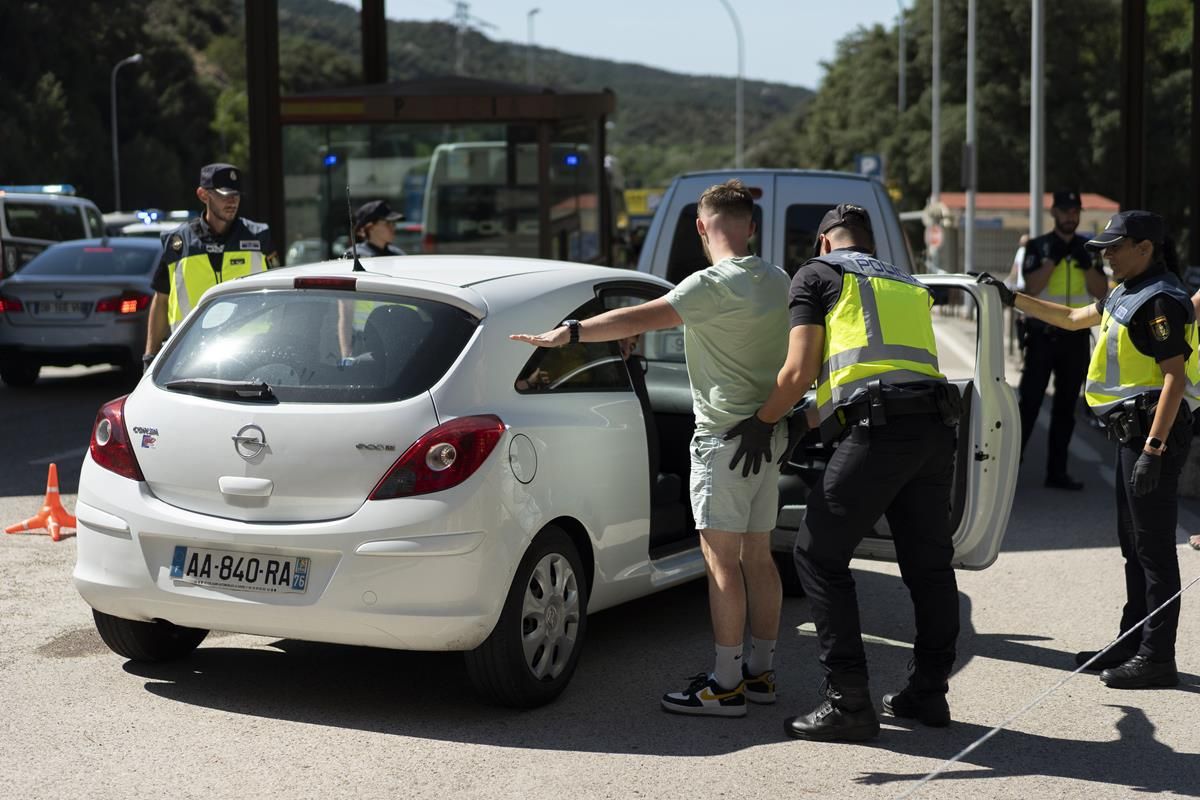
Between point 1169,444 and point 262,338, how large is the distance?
327 cm

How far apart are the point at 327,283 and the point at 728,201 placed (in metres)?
1.40

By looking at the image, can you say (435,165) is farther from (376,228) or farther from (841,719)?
(841,719)

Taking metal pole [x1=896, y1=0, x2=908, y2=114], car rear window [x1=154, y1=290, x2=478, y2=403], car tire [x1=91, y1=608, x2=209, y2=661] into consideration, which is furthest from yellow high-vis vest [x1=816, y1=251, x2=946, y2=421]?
metal pole [x1=896, y1=0, x2=908, y2=114]

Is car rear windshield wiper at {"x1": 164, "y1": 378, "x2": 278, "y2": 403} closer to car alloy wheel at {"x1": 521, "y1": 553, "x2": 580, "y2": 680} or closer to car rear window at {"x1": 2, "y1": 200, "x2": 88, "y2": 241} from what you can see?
car alloy wheel at {"x1": 521, "y1": 553, "x2": 580, "y2": 680}

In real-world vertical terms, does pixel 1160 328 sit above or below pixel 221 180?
below

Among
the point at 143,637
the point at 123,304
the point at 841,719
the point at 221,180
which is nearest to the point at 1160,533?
the point at 841,719

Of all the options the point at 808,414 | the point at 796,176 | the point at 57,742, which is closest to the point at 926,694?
the point at 808,414

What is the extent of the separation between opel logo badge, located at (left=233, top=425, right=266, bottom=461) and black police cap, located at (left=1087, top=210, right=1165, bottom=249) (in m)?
3.08

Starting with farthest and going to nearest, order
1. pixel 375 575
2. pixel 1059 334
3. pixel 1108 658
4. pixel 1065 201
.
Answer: pixel 1059 334 < pixel 1065 201 < pixel 1108 658 < pixel 375 575

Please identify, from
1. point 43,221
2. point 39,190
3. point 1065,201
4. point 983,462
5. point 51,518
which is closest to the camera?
point 983,462

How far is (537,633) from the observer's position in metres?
5.71

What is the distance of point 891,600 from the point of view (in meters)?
7.77

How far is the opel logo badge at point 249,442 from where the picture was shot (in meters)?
5.50

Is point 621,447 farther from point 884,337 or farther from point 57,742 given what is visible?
point 57,742
